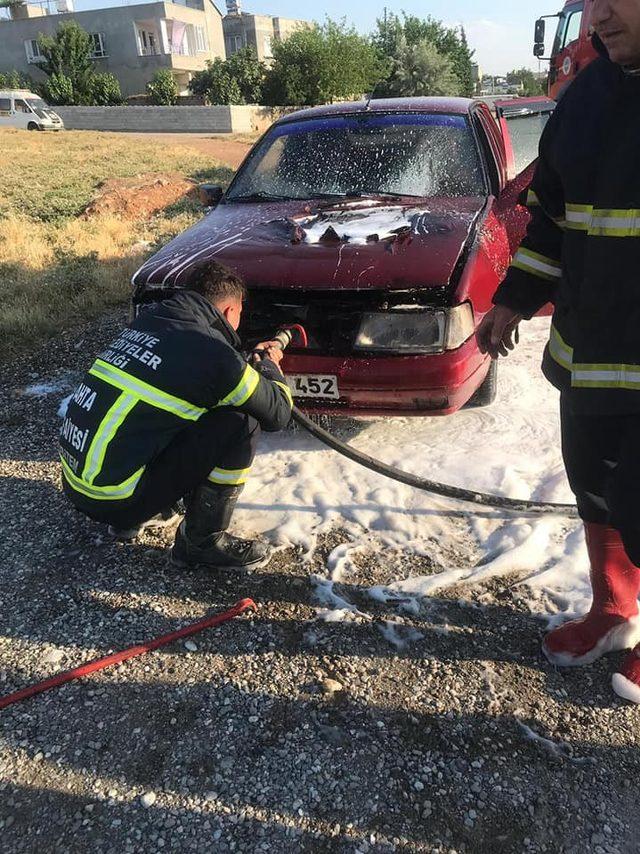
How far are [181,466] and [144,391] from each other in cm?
34

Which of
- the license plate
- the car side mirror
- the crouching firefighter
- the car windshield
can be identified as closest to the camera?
the crouching firefighter

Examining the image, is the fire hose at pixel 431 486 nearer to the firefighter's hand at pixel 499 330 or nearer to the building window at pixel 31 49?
the firefighter's hand at pixel 499 330

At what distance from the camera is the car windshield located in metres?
3.94

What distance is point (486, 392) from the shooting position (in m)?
3.85

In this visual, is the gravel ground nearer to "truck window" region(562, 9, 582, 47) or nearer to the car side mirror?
the car side mirror

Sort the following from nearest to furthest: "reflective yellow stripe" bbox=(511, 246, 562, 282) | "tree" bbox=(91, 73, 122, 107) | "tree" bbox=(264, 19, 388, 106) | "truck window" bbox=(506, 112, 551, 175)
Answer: "reflective yellow stripe" bbox=(511, 246, 562, 282) < "truck window" bbox=(506, 112, 551, 175) < "tree" bbox=(264, 19, 388, 106) < "tree" bbox=(91, 73, 122, 107)

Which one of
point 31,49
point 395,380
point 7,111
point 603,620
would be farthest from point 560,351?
point 31,49

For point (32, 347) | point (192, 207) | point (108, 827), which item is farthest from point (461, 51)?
point (108, 827)

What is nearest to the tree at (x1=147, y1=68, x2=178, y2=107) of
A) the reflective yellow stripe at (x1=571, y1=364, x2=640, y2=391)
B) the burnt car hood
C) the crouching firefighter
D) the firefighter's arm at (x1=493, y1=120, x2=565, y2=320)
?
the burnt car hood

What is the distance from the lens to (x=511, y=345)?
2.27 meters

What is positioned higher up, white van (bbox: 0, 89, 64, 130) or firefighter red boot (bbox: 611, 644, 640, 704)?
white van (bbox: 0, 89, 64, 130)

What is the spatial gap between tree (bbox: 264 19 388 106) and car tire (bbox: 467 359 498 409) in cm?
4092

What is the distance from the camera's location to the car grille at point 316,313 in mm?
2949

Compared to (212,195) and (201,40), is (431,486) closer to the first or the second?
(212,195)
